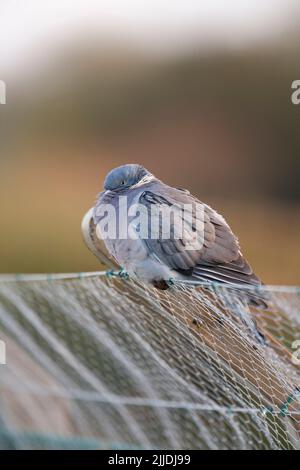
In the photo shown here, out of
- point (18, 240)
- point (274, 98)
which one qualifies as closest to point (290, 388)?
point (18, 240)

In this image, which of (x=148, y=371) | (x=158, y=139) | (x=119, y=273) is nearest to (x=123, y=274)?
(x=119, y=273)

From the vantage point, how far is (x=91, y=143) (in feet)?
33.3

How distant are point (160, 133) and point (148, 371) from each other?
8.05 metres

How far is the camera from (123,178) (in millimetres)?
3082

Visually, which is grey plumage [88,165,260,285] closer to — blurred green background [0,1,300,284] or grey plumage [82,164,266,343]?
grey plumage [82,164,266,343]

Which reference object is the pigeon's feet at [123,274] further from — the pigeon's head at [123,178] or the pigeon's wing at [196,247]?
the pigeon's head at [123,178]

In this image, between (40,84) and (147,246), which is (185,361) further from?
(40,84)

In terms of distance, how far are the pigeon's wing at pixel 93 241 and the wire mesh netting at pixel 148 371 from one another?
0.11 metres

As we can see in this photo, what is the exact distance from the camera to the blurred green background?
909cm

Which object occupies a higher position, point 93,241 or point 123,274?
point 93,241

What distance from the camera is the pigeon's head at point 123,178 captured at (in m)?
3.06

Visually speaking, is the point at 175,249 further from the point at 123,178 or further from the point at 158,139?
the point at 158,139

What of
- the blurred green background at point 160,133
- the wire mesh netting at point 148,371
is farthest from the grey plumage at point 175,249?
the blurred green background at point 160,133

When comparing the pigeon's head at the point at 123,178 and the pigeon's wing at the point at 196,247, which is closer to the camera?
the pigeon's wing at the point at 196,247
